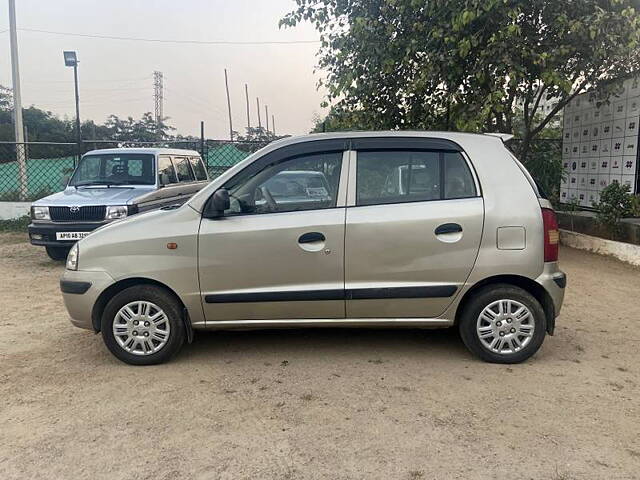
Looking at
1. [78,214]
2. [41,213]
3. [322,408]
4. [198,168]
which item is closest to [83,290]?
[322,408]

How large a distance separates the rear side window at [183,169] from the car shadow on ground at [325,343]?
15.9 ft

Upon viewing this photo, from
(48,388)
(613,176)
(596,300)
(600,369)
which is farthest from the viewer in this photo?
(613,176)

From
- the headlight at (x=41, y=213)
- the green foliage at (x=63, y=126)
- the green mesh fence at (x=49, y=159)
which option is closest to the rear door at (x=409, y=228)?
the headlight at (x=41, y=213)

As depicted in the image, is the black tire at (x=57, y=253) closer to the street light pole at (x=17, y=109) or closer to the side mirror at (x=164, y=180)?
the side mirror at (x=164, y=180)

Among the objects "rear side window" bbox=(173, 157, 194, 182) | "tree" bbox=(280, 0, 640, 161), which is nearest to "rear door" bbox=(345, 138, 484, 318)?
"tree" bbox=(280, 0, 640, 161)

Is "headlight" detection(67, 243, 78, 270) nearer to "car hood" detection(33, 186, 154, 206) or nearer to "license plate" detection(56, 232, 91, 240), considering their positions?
"car hood" detection(33, 186, 154, 206)

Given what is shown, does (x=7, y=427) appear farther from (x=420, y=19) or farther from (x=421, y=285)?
(x=420, y=19)

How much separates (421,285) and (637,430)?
159 cm

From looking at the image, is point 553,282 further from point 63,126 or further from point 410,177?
point 63,126

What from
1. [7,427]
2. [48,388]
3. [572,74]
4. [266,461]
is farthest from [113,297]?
[572,74]

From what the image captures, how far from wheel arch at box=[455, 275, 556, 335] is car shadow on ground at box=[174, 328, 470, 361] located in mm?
563

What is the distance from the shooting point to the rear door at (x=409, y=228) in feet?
12.6

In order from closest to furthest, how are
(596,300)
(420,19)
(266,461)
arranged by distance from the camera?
(266,461)
(596,300)
(420,19)

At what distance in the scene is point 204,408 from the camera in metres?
3.35
